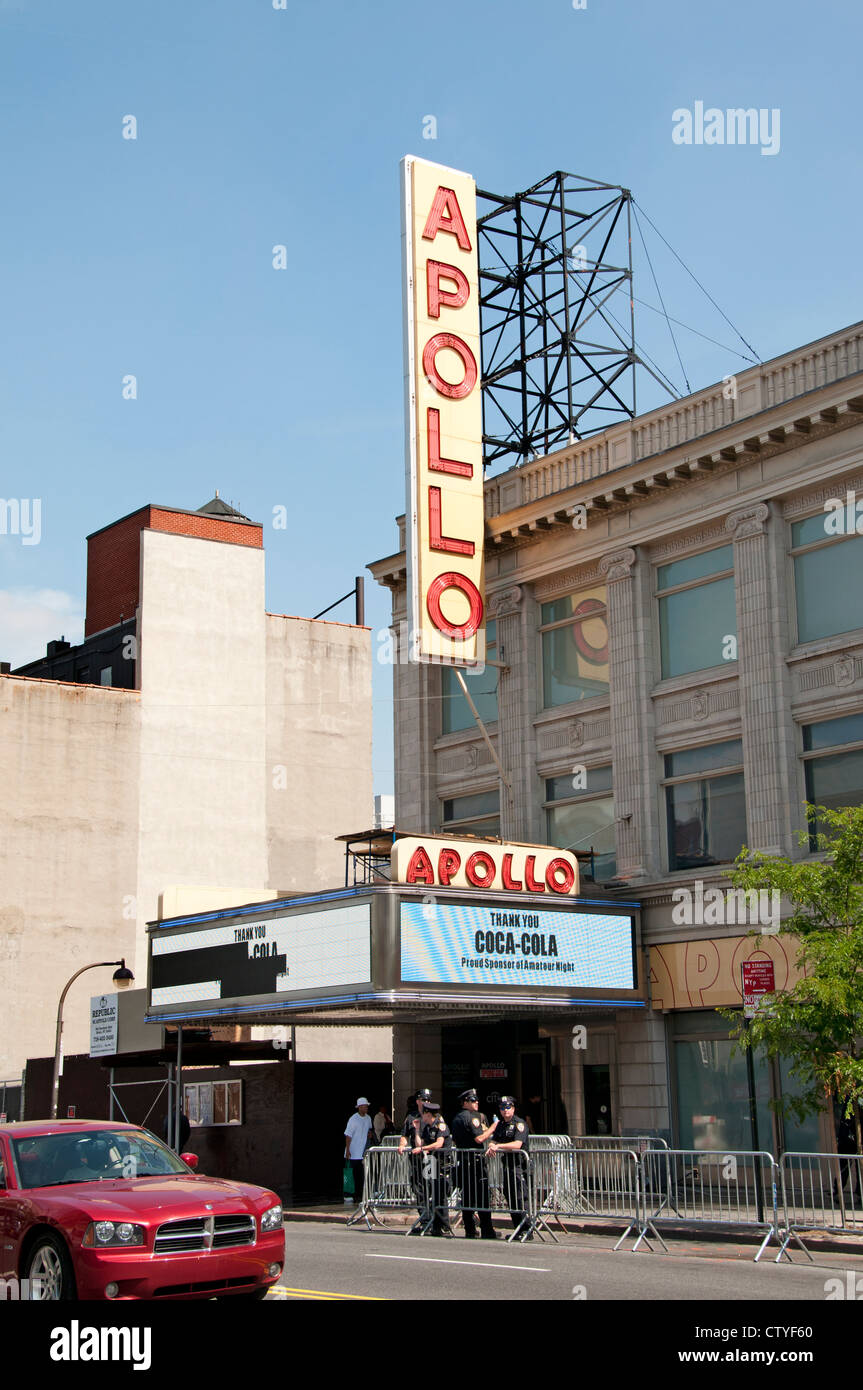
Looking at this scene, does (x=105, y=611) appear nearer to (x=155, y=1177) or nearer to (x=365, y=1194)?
(x=365, y=1194)

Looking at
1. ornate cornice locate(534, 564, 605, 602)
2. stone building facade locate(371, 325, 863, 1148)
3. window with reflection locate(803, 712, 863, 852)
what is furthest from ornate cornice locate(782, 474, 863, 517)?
ornate cornice locate(534, 564, 605, 602)

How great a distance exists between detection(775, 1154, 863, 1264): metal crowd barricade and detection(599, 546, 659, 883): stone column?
10745mm

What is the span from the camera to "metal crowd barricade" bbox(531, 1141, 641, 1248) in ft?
65.4

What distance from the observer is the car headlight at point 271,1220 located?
12.3 meters

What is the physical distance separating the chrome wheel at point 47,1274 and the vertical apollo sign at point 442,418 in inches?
721

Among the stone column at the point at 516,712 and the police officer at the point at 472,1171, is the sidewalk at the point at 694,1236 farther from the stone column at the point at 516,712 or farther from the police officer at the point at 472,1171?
the stone column at the point at 516,712

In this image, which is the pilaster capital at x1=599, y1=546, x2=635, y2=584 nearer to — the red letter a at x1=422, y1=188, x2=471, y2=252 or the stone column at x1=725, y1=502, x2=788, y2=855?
the stone column at x1=725, y1=502, x2=788, y2=855

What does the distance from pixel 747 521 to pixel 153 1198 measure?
19.4 metres

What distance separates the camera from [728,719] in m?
28.2

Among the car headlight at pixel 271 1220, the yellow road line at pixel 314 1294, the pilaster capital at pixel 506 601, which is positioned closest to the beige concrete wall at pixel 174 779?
the pilaster capital at pixel 506 601

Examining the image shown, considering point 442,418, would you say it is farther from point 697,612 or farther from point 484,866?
point 484,866

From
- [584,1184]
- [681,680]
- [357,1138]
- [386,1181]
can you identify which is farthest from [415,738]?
[584,1184]
